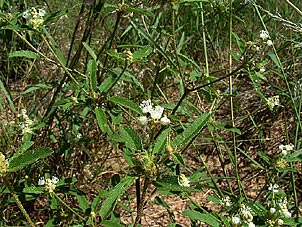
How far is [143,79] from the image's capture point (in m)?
2.35

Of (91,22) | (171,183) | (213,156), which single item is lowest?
(213,156)

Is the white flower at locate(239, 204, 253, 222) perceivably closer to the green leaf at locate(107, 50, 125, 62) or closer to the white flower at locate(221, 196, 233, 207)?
the white flower at locate(221, 196, 233, 207)

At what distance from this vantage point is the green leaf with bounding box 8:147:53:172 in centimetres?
92

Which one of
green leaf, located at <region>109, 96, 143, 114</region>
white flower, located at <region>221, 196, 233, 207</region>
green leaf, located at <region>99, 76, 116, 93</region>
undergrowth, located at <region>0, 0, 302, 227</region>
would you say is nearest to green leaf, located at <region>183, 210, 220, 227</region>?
undergrowth, located at <region>0, 0, 302, 227</region>

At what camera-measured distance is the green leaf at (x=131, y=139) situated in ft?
3.38

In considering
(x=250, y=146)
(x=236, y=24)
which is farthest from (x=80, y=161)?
(x=236, y=24)

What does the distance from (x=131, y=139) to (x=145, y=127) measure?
57 cm

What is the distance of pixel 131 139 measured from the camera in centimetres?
105

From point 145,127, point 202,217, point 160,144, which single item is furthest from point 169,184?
point 145,127

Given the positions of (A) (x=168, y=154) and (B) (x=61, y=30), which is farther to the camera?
(B) (x=61, y=30)

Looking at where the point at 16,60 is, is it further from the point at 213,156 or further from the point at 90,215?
the point at 90,215

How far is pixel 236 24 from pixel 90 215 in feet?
6.59

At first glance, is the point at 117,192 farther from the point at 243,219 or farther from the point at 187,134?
the point at 243,219

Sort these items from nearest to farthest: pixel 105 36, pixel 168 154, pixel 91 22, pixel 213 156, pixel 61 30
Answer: pixel 168 154, pixel 91 22, pixel 213 156, pixel 105 36, pixel 61 30
